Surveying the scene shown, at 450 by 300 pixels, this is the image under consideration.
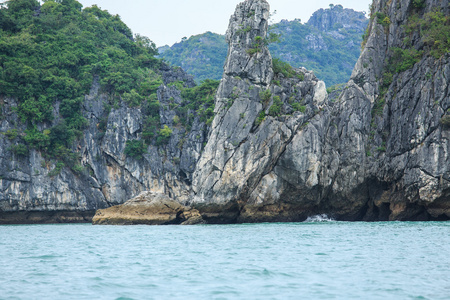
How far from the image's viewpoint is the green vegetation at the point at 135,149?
4163 centimetres

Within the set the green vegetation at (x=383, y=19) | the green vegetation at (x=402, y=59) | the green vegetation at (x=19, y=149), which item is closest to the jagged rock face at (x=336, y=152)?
the green vegetation at (x=402, y=59)

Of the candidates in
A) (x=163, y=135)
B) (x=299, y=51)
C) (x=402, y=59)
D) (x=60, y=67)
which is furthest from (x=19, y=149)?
(x=299, y=51)

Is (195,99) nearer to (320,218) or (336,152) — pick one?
(336,152)

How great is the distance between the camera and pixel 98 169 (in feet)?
135

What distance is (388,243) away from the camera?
1595 cm

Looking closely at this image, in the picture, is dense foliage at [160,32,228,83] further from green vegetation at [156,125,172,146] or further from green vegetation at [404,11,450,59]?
green vegetation at [404,11,450,59]

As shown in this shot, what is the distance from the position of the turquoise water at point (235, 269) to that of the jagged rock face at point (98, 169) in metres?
21.1

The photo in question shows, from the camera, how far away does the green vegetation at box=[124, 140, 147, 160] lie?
41634 mm

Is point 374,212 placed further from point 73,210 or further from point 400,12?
point 73,210

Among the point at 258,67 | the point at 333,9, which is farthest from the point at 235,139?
the point at 333,9

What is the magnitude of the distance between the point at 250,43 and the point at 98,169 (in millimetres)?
18263

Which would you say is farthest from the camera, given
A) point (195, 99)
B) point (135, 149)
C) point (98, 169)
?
point (195, 99)

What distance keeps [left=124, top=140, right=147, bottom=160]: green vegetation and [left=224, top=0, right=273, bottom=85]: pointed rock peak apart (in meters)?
12.6

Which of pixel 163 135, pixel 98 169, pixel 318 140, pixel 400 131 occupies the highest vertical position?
pixel 163 135
